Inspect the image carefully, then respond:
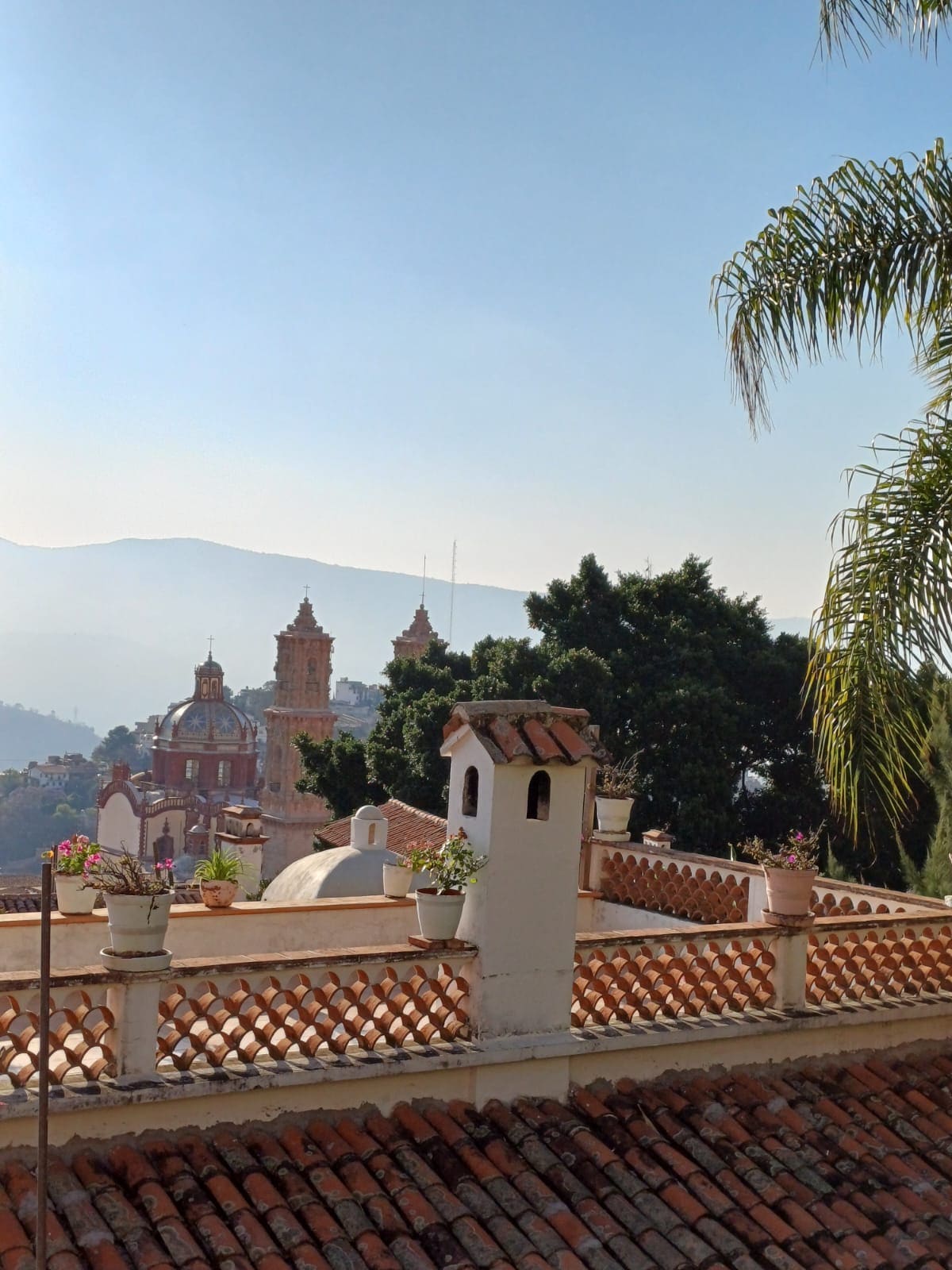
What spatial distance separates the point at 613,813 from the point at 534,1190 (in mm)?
5555

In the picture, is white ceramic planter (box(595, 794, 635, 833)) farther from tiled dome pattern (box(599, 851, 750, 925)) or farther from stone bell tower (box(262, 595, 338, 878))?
stone bell tower (box(262, 595, 338, 878))

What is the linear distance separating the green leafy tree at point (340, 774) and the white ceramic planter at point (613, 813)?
22222 mm

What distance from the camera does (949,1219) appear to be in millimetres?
6129

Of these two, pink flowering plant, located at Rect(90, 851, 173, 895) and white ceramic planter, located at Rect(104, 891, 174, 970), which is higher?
pink flowering plant, located at Rect(90, 851, 173, 895)

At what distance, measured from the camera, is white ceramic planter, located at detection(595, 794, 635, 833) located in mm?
11094

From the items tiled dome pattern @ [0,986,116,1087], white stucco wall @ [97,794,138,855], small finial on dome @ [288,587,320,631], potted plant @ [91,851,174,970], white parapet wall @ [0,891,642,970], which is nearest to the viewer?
tiled dome pattern @ [0,986,116,1087]

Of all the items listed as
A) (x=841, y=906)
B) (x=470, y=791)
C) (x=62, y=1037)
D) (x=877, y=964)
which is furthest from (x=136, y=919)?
(x=841, y=906)

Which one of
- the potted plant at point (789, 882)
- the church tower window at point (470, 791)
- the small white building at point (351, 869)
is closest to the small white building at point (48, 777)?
the small white building at point (351, 869)

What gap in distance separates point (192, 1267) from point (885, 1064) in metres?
4.52

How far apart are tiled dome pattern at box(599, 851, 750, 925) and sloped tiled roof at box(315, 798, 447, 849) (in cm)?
1117

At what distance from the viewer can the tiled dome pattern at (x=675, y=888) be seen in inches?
392

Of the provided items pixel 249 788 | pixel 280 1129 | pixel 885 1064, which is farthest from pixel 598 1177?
pixel 249 788

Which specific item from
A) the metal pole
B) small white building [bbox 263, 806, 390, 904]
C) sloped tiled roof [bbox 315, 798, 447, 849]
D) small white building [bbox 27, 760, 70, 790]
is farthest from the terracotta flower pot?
small white building [bbox 27, 760, 70, 790]

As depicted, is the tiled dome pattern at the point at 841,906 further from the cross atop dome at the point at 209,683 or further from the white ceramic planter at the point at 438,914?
the cross atop dome at the point at 209,683
